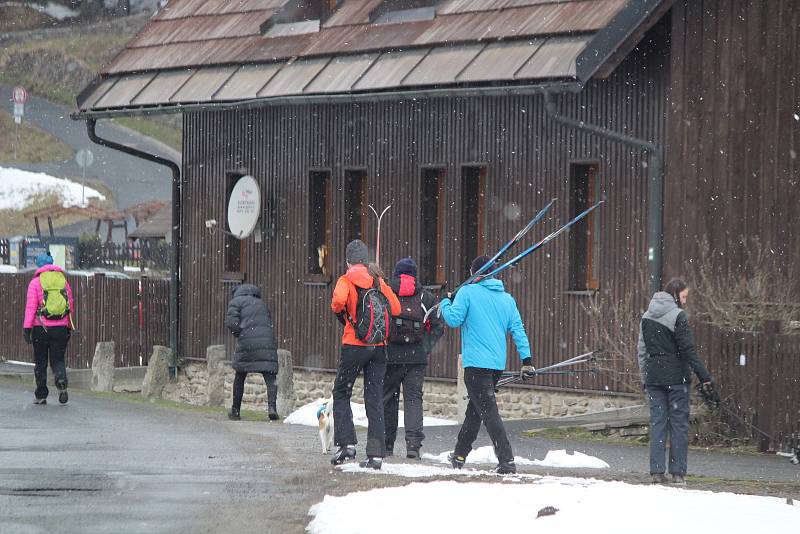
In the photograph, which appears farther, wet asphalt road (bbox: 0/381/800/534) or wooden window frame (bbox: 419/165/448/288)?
wooden window frame (bbox: 419/165/448/288)

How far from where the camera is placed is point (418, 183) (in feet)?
75.9

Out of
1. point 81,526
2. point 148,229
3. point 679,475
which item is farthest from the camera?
point 148,229

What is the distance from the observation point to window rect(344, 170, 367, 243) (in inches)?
963

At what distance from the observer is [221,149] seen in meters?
26.6

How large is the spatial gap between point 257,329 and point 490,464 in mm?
5511

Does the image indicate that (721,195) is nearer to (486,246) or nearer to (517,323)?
(486,246)

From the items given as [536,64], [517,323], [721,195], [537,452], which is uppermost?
[536,64]

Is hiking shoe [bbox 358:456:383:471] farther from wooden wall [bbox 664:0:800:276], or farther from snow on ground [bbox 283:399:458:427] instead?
wooden wall [bbox 664:0:800:276]

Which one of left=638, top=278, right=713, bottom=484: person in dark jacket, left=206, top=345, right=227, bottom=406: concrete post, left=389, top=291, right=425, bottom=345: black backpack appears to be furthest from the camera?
left=206, top=345, right=227, bottom=406: concrete post

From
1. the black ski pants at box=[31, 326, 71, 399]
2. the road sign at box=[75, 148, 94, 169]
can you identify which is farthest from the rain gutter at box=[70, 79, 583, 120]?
the road sign at box=[75, 148, 94, 169]

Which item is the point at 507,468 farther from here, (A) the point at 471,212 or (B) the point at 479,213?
(A) the point at 471,212

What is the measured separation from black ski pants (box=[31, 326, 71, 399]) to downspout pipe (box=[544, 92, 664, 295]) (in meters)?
6.45

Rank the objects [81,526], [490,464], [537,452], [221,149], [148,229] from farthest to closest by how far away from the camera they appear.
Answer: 1. [148,229]
2. [221,149]
3. [537,452]
4. [490,464]
5. [81,526]

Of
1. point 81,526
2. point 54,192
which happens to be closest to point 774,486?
point 81,526
